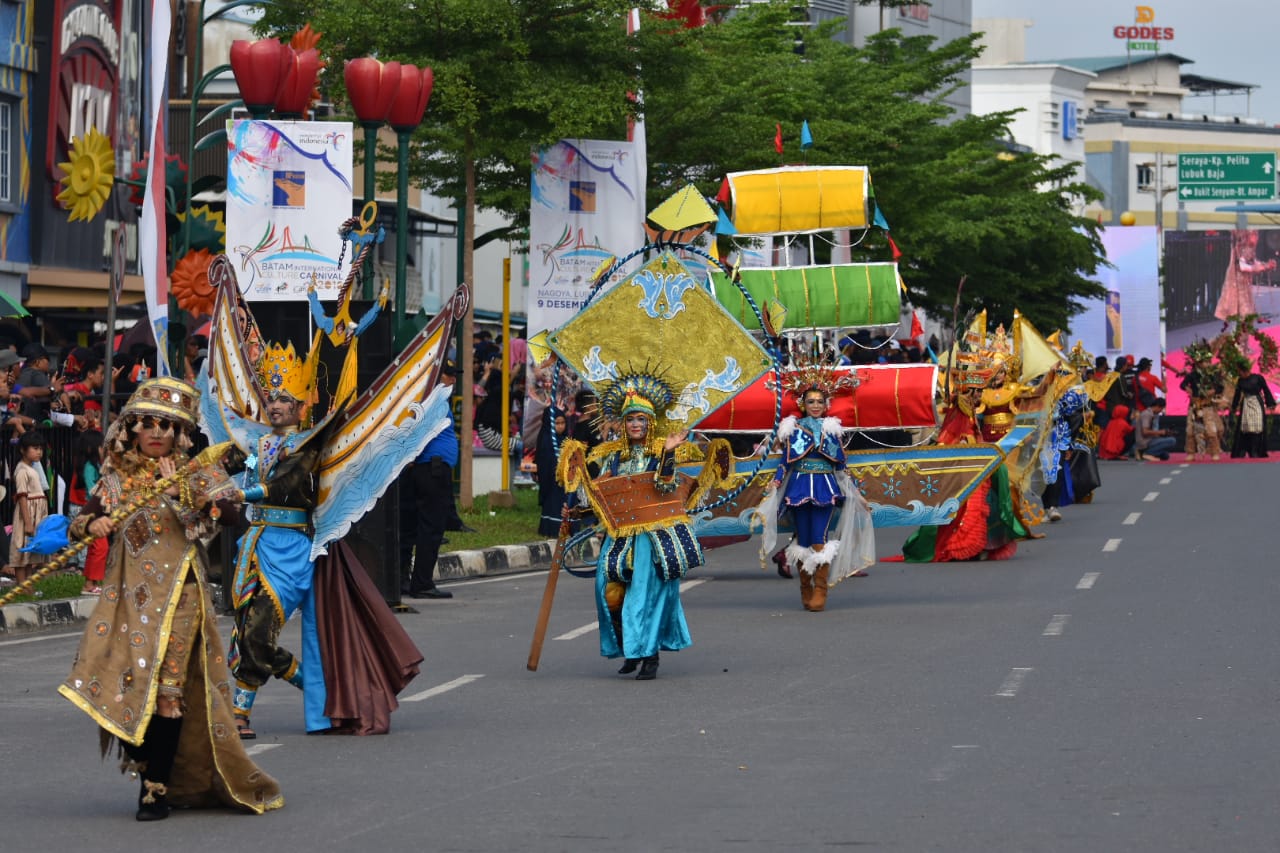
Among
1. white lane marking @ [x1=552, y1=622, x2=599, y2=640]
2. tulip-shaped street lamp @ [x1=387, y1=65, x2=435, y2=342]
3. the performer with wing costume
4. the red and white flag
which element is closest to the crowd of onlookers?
the red and white flag

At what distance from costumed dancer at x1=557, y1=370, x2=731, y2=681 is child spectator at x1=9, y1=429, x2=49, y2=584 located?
5.14 metres

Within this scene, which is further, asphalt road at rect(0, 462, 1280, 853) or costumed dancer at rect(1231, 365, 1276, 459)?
costumed dancer at rect(1231, 365, 1276, 459)

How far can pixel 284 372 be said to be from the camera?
10.5 m

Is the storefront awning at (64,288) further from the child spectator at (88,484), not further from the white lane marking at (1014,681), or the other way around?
the white lane marking at (1014,681)

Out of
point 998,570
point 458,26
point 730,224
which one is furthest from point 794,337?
point 998,570

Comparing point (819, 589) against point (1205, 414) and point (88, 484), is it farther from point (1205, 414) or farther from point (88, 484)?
point (1205, 414)

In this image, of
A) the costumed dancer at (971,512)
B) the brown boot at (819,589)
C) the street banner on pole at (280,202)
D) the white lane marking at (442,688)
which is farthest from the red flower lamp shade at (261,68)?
the white lane marking at (442,688)

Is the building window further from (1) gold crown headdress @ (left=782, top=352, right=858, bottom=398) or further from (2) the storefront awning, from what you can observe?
(1) gold crown headdress @ (left=782, top=352, right=858, bottom=398)

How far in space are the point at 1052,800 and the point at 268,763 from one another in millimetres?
3359

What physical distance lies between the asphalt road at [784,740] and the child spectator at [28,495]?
159 centimetres

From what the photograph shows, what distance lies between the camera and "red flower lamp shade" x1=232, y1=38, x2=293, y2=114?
63.1ft

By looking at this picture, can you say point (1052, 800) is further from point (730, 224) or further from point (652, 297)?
point (730, 224)

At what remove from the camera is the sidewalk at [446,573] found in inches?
593

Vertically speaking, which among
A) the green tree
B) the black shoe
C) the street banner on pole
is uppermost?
the green tree
